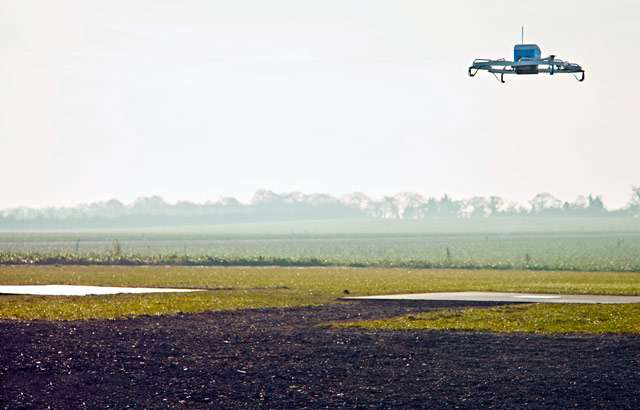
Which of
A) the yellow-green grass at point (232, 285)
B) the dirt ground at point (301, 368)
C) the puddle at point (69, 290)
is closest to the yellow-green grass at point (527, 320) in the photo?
the dirt ground at point (301, 368)

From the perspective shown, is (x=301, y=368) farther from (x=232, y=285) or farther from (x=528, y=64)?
(x=232, y=285)

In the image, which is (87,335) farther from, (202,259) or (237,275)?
(202,259)

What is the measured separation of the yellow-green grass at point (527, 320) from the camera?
29172 millimetres

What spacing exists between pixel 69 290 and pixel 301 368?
2183 cm

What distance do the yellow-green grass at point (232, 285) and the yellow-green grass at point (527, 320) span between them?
612 centimetres

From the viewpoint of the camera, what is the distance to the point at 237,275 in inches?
2283

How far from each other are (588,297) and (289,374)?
18.1m

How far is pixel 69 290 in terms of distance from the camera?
43.8m

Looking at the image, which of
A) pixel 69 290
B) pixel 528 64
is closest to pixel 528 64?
pixel 528 64

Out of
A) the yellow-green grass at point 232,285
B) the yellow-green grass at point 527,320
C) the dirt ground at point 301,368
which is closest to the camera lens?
the dirt ground at point 301,368

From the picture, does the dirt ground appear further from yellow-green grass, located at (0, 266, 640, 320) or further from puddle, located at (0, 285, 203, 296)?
puddle, located at (0, 285, 203, 296)

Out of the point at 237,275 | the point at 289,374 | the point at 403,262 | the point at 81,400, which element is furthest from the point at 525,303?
the point at 403,262

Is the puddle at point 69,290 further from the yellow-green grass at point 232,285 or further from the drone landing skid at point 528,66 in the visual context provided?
the drone landing skid at point 528,66

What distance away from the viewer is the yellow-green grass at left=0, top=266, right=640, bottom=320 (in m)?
35.5
